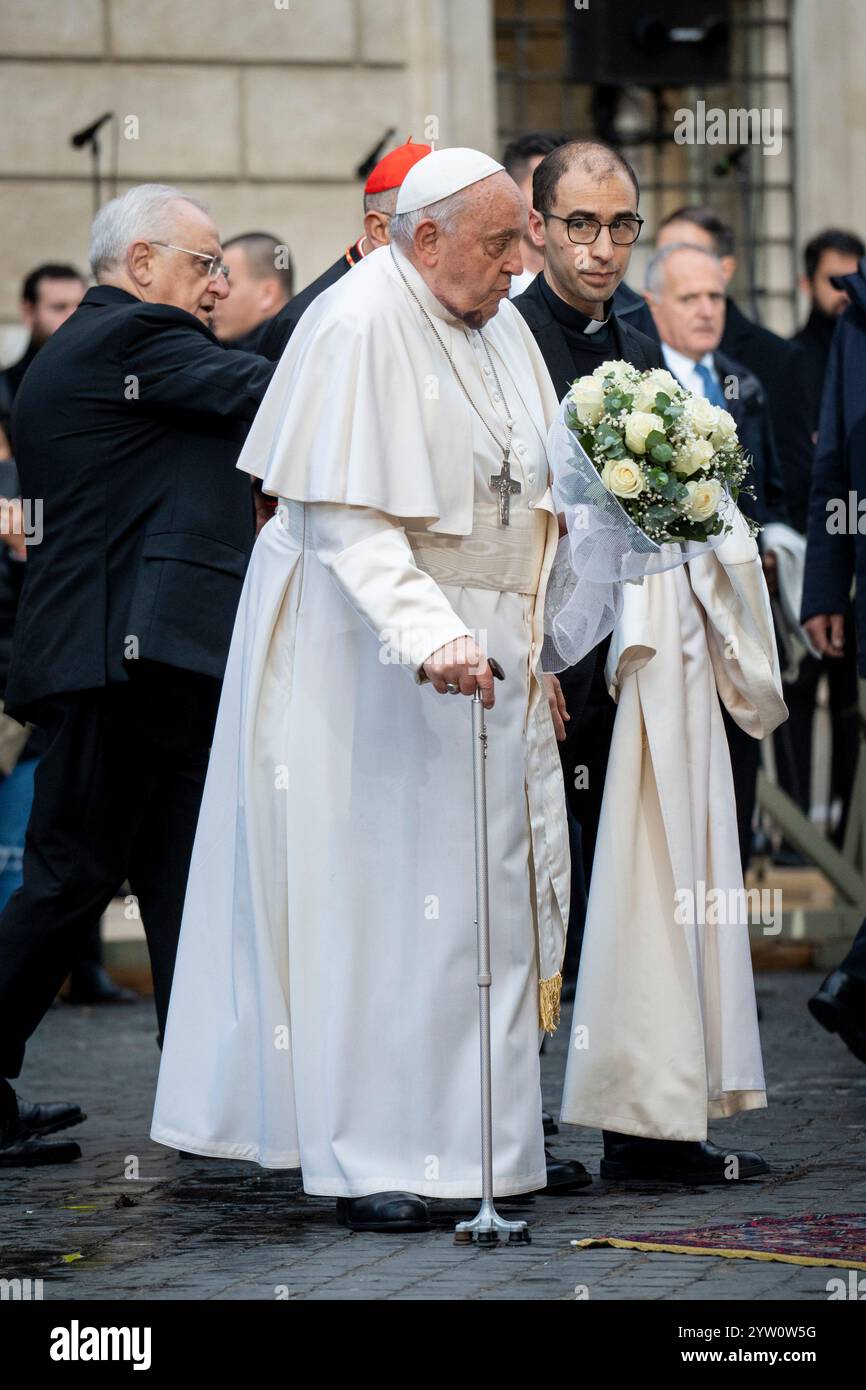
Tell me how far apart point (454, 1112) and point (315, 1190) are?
1.10ft

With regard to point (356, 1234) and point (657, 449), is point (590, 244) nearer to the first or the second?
point (657, 449)

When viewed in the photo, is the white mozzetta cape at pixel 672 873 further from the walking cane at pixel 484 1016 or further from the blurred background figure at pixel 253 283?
the blurred background figure at pixel 253 283

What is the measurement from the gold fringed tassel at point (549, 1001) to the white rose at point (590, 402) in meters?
1.22

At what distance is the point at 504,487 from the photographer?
573cm

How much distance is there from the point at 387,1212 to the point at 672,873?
3.60 ft

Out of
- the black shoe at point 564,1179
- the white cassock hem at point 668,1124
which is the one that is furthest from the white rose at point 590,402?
the black shoe at point 564,1179

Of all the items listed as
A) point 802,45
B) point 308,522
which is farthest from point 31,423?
point 802,45

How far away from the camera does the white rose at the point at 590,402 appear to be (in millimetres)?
Result: 5637

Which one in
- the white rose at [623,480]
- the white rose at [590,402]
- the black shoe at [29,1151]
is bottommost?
the black shoe at [29,1151]

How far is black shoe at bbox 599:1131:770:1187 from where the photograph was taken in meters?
5.96

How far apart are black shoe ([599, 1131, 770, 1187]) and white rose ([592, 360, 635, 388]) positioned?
1.73 metres

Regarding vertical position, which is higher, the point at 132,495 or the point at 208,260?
the point at 208,260

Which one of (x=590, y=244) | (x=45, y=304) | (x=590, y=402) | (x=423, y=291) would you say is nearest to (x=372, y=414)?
(x=423, y=291)

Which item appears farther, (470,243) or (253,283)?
(253,283)
